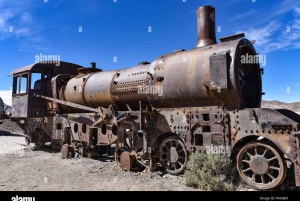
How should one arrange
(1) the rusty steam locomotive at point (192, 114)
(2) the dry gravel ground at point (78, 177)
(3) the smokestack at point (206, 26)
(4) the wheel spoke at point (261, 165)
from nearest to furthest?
1. (4) the wheel spoke at point (261, 165)
2. (1) the rusty steam locomotive at point (192, 114)
3. (2) the dry gravel ground at point (78, 177)
4. (3) the smokestack at point (206, 26)

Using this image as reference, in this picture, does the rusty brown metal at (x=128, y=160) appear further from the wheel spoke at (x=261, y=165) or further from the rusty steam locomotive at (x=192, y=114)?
the wheel spoke at (x=261, y=165)

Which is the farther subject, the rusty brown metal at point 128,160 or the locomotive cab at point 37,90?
the locomotive cab at point 37,90

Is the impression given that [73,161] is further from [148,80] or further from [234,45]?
[234,45]

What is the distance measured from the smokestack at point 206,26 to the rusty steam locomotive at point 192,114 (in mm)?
28

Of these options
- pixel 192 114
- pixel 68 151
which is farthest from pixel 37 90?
pixel 192 114

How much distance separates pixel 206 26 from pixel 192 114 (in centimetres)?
274

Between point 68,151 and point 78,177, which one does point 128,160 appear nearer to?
point 78,177

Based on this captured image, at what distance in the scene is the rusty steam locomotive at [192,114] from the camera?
476 centimetres

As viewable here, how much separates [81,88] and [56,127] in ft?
8.38

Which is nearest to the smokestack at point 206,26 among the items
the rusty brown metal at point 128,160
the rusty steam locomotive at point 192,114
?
the rusty steam locomotive at point 192,114

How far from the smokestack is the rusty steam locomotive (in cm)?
3

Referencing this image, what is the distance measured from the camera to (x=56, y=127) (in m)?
10.3

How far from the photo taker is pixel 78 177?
624cm
